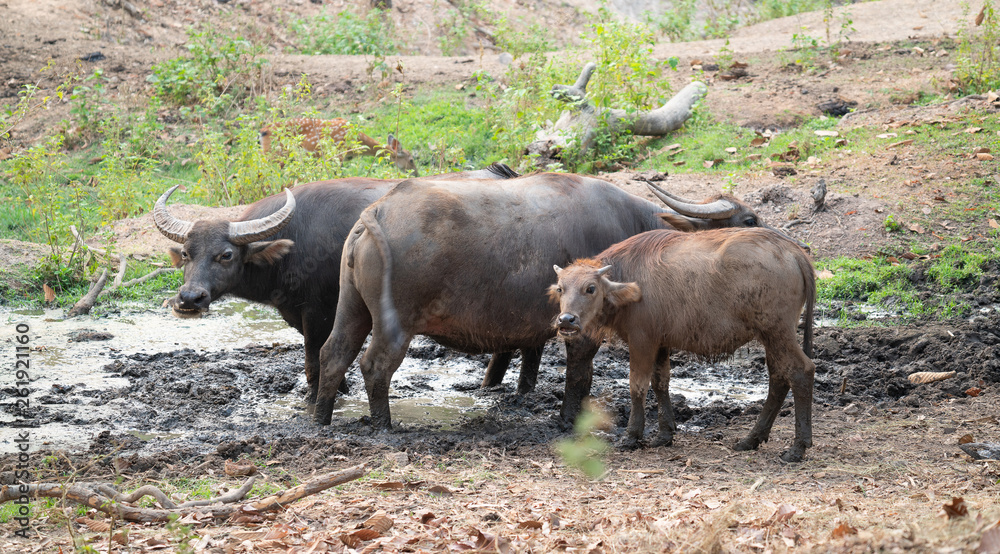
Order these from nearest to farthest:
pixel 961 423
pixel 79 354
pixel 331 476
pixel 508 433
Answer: pixel 331 476
pixel 961 423
pixel 508 433
pixel 79 354

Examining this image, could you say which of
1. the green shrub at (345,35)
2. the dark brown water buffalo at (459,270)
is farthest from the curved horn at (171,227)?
the green shrub at (345,35)

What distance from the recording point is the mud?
5598 millimetres

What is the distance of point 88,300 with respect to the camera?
8922mm

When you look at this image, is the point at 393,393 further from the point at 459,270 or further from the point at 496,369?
the point at 459,270

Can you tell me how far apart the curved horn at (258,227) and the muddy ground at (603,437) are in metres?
1.28

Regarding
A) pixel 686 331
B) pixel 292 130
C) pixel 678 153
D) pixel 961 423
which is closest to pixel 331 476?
pixel 686 331

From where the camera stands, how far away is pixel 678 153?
503 inches

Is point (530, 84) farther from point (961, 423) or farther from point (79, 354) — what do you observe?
point (961, 423)

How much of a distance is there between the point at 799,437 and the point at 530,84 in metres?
10.6

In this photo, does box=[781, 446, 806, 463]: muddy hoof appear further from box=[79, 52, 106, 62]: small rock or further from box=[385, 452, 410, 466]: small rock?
box=[79, 52, 106, 62]: small rock

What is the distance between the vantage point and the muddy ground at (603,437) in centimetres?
359

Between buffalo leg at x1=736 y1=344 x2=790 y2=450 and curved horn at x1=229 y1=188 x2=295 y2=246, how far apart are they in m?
3.65

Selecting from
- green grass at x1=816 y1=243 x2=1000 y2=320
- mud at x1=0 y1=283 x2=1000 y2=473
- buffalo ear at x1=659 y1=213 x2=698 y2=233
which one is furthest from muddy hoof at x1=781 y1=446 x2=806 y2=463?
green grass at x1=816 y1=243 x2=1000 y2=320

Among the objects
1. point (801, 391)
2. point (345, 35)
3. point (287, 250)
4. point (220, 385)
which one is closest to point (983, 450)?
point (801, 391)
